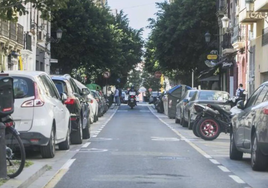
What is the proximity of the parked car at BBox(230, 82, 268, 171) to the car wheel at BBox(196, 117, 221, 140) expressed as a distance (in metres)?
6.74

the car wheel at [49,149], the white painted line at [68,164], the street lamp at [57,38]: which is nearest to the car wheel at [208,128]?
the car wheel at [49,149]

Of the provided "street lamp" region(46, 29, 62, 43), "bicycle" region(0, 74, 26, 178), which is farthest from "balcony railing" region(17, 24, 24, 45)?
"bicycle" region(0, 74, 26, 178)

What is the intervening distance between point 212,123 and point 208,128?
8.2 inches

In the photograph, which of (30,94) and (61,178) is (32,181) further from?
(30,94)

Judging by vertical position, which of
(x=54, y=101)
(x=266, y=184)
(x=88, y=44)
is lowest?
(x=266, y=184)

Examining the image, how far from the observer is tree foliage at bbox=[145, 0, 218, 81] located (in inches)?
2331

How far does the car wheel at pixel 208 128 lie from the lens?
2279 cm

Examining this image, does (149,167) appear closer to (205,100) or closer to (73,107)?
(73,107)

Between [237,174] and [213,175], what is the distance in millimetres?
500

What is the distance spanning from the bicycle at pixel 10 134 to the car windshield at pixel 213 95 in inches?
639

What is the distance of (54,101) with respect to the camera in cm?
1591

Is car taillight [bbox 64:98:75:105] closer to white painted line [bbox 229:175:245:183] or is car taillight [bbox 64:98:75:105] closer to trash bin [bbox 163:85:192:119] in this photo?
white painted line [bbox 229:175:245:183]

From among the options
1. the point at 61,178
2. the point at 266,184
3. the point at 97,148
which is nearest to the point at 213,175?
the point at 266,184

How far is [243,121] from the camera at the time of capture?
48.0 ft
